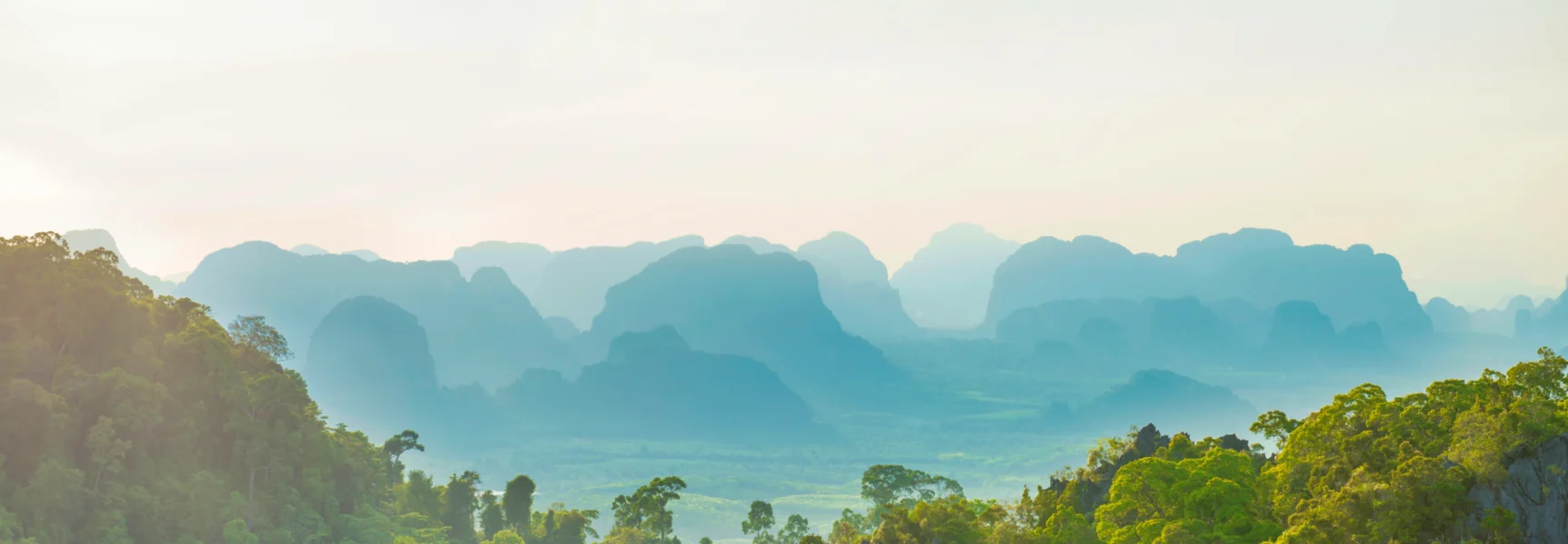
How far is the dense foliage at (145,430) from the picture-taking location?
65.2m

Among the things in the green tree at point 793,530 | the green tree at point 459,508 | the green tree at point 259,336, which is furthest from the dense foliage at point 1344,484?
the green tree at point 259,336

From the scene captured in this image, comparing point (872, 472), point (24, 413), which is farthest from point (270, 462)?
point (872, 472)

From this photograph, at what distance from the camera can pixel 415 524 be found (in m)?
93.8

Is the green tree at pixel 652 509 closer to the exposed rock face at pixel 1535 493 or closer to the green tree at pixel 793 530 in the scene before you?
the green tree at pixel 793 530

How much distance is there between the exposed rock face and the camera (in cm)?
3600

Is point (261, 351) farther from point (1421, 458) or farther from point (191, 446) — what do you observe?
point (1421, 458)

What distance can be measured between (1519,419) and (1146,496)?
50.5ft

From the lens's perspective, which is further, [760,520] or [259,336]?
[760,520]

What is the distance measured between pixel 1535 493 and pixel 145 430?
2911 inches

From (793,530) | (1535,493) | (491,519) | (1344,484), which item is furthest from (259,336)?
(1535,493)

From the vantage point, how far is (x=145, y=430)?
236ft

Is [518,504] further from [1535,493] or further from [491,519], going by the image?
[1535,493]

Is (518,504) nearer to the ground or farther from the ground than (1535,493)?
farther from the ground

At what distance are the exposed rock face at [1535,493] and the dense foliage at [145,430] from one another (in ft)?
219
